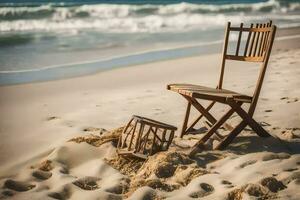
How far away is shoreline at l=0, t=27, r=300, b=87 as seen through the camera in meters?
10.2

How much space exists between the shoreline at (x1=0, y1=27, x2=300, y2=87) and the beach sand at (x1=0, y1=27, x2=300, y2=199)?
3.28 ft

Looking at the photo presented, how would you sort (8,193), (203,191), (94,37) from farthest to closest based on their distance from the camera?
1. (94,37)
2. (8,193)
3. (203,191)

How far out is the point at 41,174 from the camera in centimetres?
443

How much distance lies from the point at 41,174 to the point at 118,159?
780 mm

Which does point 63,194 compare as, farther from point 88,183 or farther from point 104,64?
point 104,64

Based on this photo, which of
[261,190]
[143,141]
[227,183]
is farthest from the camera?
[143,141]

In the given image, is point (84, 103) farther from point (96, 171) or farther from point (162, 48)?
point (162, 48)

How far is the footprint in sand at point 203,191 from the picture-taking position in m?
3.78

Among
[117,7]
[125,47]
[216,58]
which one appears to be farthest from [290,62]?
[117,7]

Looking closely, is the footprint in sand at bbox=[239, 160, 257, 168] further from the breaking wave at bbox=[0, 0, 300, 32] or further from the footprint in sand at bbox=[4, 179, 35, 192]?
the breaking wave at bbox=[0, 0, 300, 32]

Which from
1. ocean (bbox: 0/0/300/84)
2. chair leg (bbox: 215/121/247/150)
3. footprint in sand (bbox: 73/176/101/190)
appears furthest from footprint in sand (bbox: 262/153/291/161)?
ocean (bbox: 0/0/300/84)

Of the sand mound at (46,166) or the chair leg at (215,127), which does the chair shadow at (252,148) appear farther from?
the sand mound at (46,166)

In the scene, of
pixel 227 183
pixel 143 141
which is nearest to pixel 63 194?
pixel 143 141

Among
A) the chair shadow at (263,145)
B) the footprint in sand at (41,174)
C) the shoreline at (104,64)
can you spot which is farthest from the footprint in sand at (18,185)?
the shoreline at (104,64)
